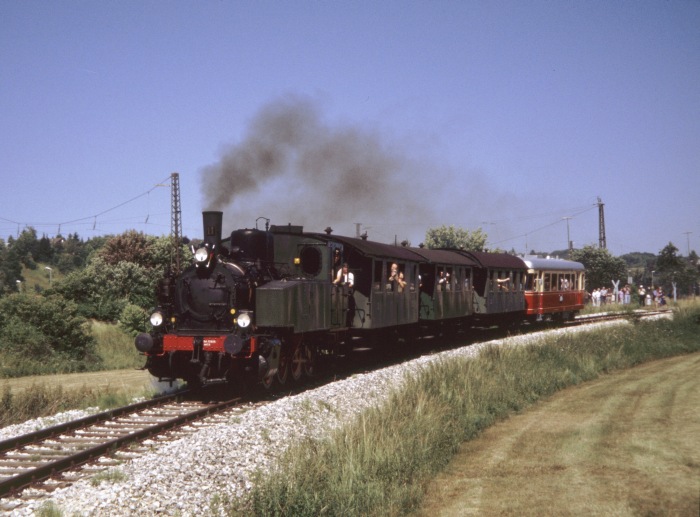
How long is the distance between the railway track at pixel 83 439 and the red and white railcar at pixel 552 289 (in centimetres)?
2055

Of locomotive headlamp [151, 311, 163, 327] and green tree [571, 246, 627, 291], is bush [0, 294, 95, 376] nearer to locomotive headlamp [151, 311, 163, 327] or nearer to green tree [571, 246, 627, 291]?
locomotive headlamp [151, 311, 163, 327]

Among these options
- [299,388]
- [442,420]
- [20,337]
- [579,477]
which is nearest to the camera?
[579,477]

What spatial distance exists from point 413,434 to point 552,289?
25046 mm

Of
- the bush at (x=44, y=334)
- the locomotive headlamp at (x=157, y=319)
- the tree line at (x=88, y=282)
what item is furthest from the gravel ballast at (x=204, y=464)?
the bush at (x=44, y=334)

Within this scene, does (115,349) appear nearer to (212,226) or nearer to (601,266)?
(212,226)

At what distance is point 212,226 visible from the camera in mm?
13891

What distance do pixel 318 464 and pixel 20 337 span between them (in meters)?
19.4

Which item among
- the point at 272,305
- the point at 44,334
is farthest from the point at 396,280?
the point at 44,334

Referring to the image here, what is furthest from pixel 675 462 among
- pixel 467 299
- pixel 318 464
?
pixel 467 299

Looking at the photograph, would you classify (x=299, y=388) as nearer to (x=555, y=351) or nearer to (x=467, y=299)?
(x=555, y=351)

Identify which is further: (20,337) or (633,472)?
(20,337)

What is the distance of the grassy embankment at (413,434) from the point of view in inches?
285

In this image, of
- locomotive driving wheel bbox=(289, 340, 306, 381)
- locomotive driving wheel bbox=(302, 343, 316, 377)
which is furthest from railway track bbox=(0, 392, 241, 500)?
locomotive driving wheel bbox=(302, 343, 316, 377)

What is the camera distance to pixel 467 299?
25.2 m
